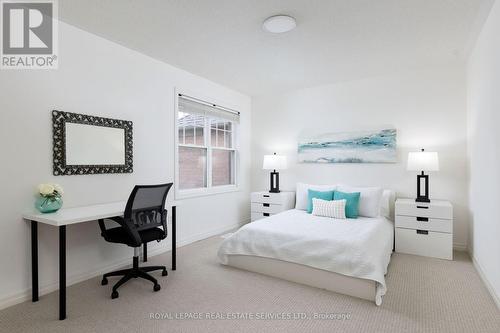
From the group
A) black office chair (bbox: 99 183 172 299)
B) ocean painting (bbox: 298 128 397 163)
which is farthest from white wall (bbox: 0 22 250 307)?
ocean painting (bbox: 298 128 397 163)

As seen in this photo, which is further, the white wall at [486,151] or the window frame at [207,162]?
the window frame at [207,162]

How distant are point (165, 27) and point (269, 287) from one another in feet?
8.90

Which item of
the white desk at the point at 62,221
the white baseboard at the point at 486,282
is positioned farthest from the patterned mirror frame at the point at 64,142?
the white baseboard at the point at 486,282

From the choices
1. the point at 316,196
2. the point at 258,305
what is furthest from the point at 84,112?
the point at 316,196

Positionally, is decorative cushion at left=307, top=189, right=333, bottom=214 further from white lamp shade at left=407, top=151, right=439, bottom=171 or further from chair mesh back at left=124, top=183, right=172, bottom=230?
chair mesh back at left=124, top=183, right=172, bottom=230

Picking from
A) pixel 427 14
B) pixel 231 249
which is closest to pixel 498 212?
pixel 427 14

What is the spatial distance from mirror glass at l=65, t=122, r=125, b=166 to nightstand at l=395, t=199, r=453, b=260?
351cm

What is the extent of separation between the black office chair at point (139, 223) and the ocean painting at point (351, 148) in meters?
2.76

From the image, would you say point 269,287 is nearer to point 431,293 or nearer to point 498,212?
point 431,293

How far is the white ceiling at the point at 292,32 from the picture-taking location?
234cm

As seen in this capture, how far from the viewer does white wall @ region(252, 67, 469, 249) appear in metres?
3.70

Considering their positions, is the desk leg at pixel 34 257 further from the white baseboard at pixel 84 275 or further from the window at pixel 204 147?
the window at pixel 204 147

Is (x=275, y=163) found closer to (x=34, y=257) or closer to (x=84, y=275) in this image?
(x=84, y=275)

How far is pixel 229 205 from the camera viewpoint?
15.8 feet
